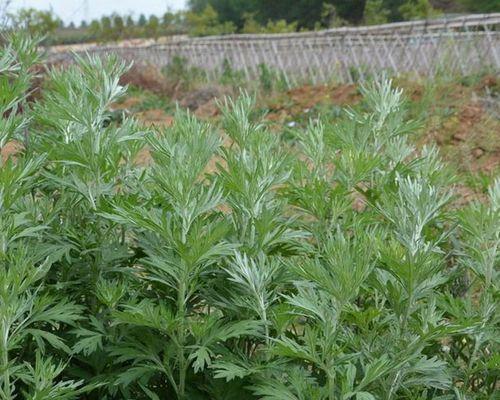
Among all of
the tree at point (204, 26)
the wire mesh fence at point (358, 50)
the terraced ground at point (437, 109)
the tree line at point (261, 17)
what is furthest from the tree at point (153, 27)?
the terraced ground at point (437, 109)

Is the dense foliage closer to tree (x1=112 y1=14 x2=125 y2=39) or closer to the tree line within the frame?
the tree line

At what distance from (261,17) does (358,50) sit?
4455 centimetres

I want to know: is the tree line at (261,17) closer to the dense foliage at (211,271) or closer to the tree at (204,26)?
→ the tree at (204,26)

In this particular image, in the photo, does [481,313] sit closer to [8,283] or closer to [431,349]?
[431,349]

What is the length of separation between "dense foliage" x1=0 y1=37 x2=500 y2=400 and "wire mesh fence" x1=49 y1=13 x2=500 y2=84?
1113 cm

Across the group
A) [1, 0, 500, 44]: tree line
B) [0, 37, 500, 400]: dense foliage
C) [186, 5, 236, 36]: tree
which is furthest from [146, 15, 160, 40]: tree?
[0, 37, 500, 400]: dense foliage

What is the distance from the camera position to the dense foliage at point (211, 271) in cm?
154

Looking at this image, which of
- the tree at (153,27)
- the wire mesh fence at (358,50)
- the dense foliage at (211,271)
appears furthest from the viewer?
the tree at (153,27)

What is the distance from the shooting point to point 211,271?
1.72m

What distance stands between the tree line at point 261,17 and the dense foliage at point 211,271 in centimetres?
2732

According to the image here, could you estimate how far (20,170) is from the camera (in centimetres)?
166

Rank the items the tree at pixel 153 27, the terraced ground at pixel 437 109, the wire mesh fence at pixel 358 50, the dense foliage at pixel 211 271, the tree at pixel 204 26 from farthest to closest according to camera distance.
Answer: the tree at pixel 204 26 < the tree at pixel 153 27 < the wire mesh fence at pixel 358 50 < the terraced ground at pixel 437 109 < the dense foliage at pixel 211 271

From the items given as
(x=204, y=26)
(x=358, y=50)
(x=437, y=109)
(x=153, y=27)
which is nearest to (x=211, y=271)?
(x=437, y=109)

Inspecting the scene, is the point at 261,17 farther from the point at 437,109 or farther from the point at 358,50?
the point at 437,109
